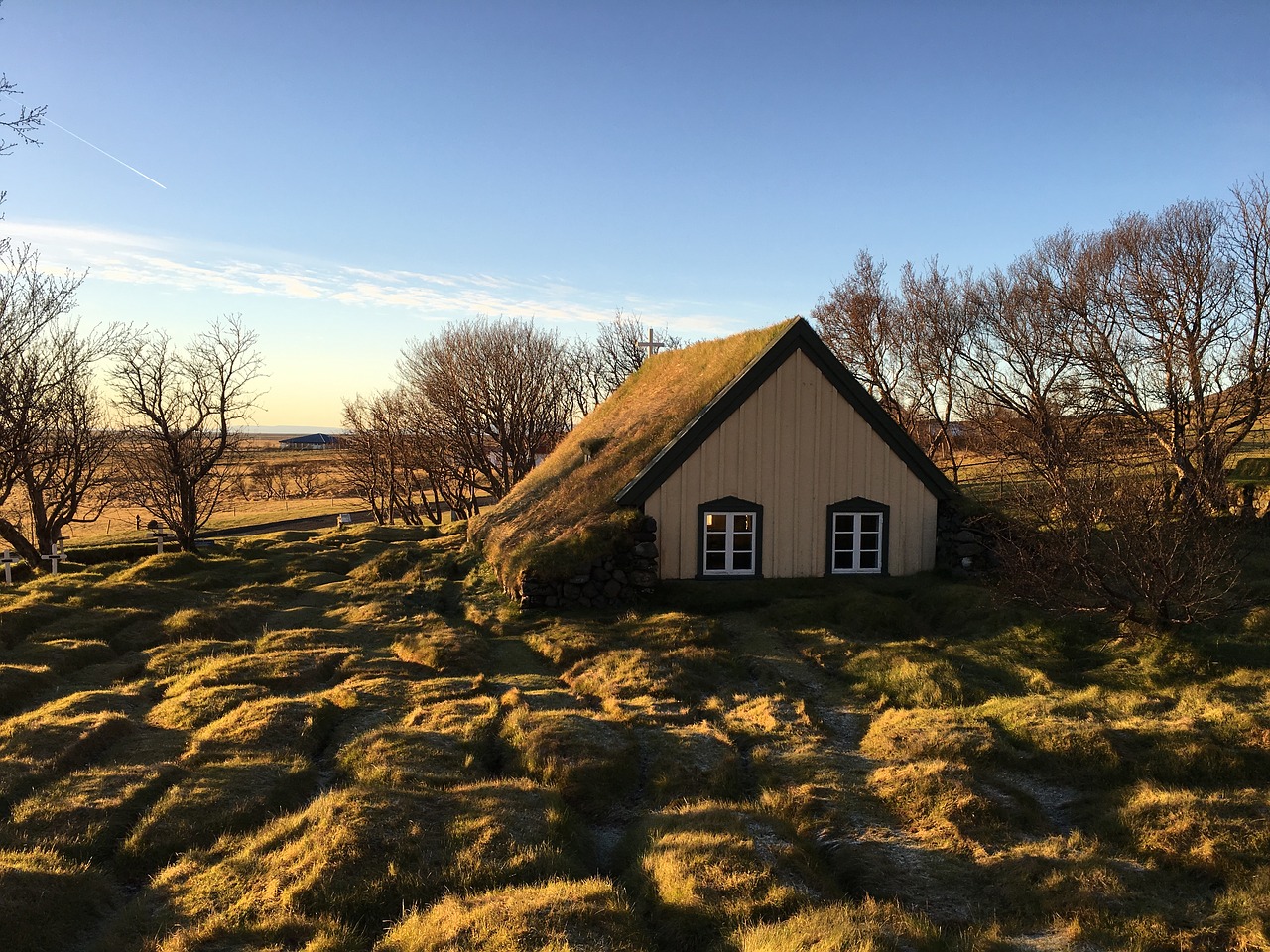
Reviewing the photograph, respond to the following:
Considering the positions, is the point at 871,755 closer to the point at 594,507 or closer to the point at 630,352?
the point at 594,507

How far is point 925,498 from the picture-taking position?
67.4 feet

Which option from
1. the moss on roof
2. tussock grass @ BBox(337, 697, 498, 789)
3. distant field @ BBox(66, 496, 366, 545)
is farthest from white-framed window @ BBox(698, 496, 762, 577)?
distant field @ BBox(66, 496, 366, 545)

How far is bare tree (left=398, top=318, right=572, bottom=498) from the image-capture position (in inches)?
1893

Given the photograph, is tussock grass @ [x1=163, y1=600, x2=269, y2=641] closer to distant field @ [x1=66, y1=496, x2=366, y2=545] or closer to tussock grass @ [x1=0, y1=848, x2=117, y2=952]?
tussock grass @ [x1=0, y1=848, x2=117, y2=952]

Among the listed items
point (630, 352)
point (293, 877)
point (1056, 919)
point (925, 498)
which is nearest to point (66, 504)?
point (293, 877)

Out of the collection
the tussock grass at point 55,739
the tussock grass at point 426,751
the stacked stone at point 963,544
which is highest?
the stacked stone at point 963,544

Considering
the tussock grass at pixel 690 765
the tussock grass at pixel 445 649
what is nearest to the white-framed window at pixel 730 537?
the tussock grass at pixel 445 649

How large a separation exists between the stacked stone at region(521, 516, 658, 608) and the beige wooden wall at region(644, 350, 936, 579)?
2.40ft

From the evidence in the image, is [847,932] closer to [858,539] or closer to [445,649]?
[445,649]

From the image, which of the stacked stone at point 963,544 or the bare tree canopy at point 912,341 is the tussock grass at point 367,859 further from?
the bare tree canopy at point 912,341

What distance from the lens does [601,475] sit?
22.2 meters

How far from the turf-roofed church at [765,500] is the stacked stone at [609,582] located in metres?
0.03

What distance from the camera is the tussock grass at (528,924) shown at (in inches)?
229

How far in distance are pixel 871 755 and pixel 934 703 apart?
103 inches
